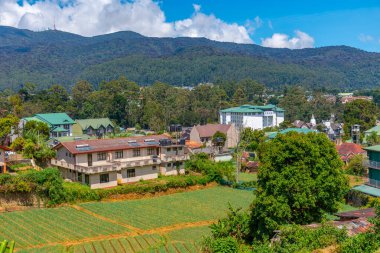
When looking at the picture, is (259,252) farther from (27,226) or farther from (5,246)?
(27,226)

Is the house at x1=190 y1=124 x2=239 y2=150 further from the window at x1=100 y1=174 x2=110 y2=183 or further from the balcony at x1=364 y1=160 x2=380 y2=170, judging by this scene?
the balcony at x1=364 y1=160 x2=380 y2=170

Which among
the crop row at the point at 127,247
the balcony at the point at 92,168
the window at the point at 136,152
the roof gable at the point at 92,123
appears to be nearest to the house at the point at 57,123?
the roof gable at the point at 92,123

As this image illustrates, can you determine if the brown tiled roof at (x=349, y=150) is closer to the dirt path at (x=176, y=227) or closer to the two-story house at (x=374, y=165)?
the two-story house at (x=374, y=165)

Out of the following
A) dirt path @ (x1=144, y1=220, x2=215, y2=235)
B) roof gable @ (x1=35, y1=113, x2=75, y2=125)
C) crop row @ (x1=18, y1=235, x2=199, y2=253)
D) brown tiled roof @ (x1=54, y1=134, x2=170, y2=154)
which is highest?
roof gable @ (x1=35, y1=113, x2=75, y2=125)

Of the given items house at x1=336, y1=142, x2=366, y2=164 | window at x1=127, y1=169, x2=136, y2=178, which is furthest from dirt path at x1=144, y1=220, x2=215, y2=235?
house at x1=336, y1=142, x2=366, y2=164

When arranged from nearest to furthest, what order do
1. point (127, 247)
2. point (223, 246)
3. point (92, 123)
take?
1. point (223, 246)
2. point (127, 247)
3. point (92, 123)

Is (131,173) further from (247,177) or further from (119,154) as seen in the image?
(247,177)

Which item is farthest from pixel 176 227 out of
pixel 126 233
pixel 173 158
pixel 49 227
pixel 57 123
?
pixel 57 123
